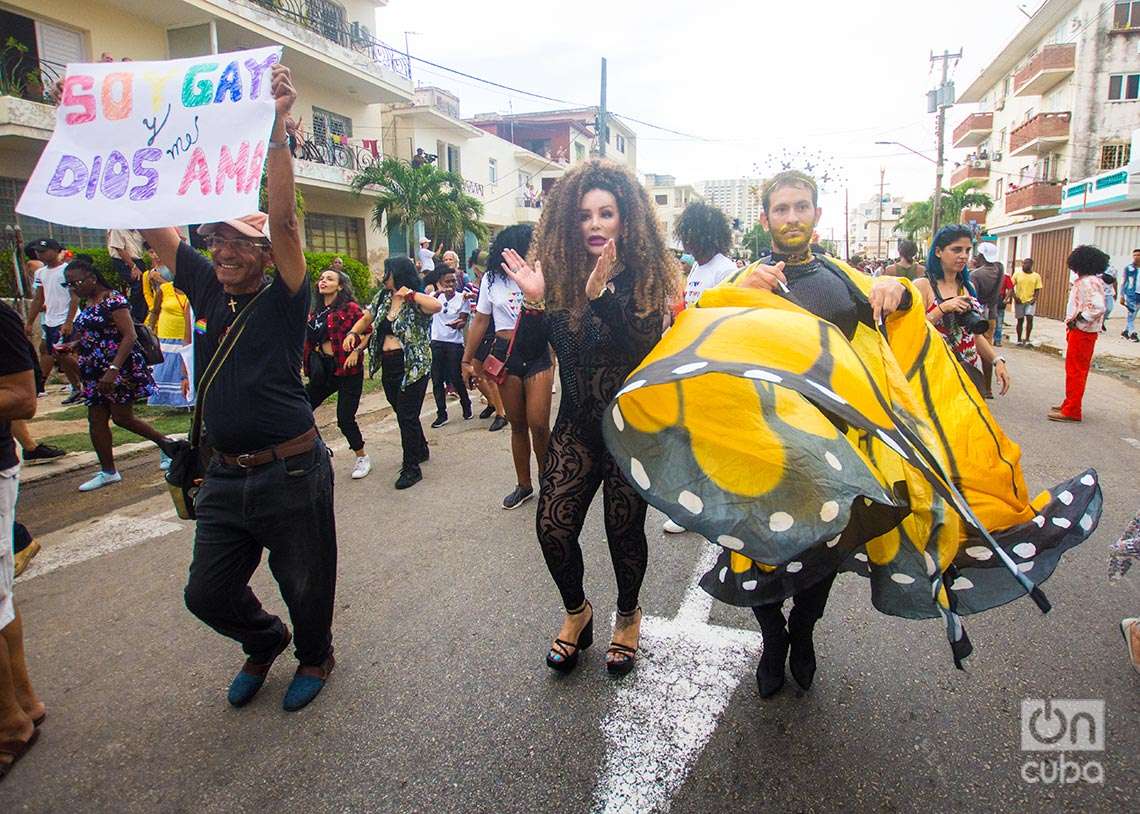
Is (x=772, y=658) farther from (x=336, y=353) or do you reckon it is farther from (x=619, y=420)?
(x=336, y=353)

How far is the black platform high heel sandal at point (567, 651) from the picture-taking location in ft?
8.83

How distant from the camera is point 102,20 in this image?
48.6 feet

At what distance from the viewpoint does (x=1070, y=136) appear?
103 feet

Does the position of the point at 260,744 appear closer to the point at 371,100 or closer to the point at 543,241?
the point at 543,241

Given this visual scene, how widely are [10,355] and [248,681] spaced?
4.75ft

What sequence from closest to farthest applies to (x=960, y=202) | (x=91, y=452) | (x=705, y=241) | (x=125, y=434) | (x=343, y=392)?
(x=705, y=241), (x=343, y=392), (x=91, y=452), (x=125, y=434), (x=960, y=202)

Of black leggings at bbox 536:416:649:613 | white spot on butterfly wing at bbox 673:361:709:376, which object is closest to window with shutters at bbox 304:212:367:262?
black leggings at bbox 536:416:649:613

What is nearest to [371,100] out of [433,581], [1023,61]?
[433,581]

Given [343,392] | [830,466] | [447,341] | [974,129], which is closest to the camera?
[830,466]

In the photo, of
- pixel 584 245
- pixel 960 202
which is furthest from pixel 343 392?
pixel 960 202

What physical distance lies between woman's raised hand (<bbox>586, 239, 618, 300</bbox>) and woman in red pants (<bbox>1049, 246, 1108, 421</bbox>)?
6530 mm

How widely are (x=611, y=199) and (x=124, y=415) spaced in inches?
191

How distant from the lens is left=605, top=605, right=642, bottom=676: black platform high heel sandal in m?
2.69

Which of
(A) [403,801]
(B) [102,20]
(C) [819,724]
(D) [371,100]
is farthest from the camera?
(D) [371,100]
